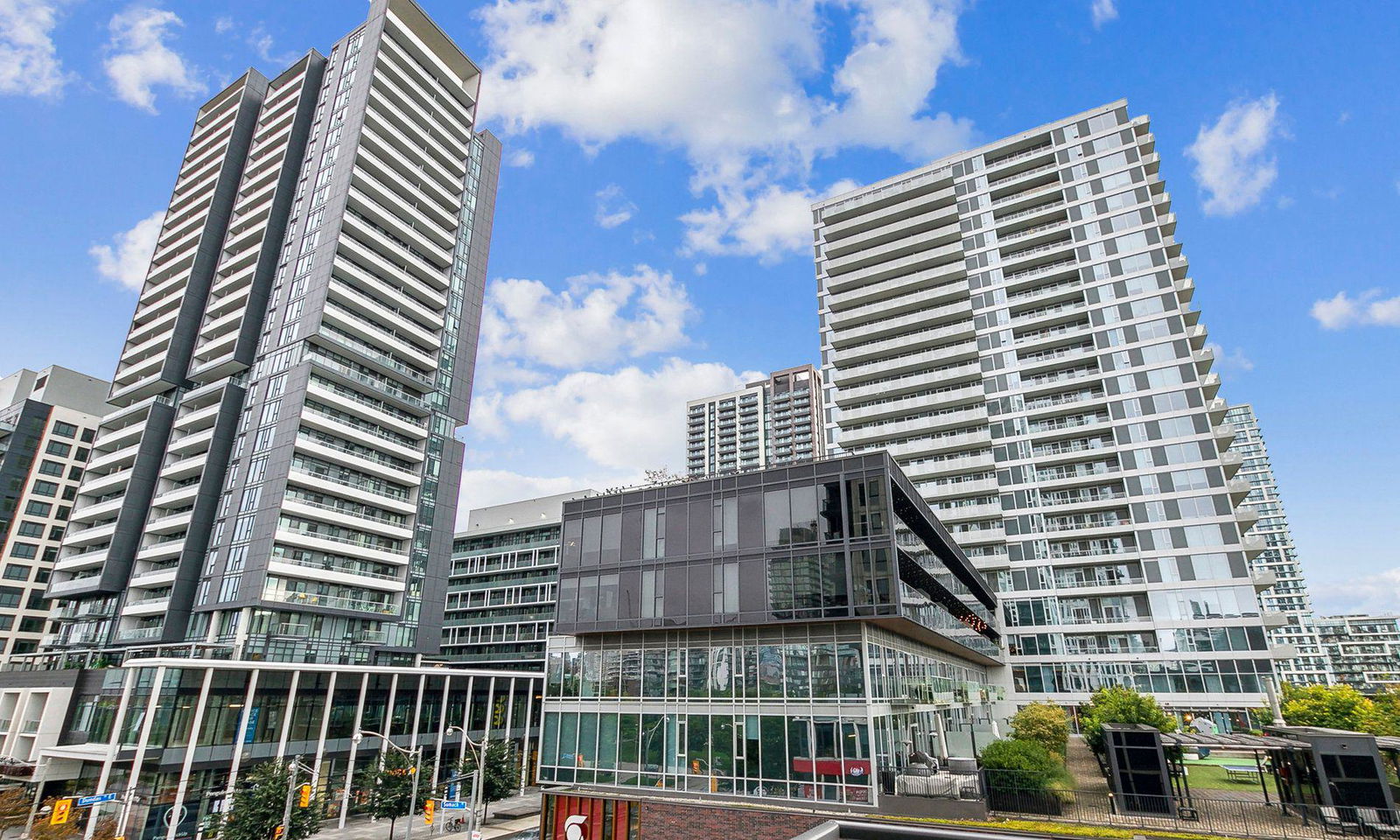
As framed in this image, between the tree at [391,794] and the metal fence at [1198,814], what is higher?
the metal fence at [1198,814]

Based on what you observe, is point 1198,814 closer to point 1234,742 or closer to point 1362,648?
point 1234,742

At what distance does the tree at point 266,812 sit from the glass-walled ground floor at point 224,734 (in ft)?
3.73

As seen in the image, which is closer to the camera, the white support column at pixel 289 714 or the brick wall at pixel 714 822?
the brick wall at pixel 714 822

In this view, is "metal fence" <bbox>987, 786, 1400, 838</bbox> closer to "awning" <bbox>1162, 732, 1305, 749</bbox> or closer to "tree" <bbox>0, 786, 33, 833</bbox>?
"awning" <bbox>1162, 732, 1305, 749</bbox>

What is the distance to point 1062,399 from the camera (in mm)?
81875

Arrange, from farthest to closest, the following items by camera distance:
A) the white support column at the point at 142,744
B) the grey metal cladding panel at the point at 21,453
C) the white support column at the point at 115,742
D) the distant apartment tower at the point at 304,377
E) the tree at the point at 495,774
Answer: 1. the grey metal cladding panel at the point at 21,453
2. the distant apartment tower at the point at 304,377
3. the tree at the point at 495,774
4. the white support column at the point at 115,742
5. the white support column at the point at 142,744

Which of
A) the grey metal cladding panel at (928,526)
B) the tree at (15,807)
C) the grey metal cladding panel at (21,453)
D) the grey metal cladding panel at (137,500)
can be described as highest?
the grey metal cladding panel at (21,453)

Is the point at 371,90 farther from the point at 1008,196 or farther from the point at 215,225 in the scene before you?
the point at 1008,196

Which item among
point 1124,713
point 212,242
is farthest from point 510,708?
point 212,242

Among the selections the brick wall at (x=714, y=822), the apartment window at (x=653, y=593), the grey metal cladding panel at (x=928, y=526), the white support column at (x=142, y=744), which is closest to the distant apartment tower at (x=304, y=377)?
the white support column at (x=142, y=744)

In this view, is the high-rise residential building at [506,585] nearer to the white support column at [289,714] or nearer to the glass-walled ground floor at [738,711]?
the white support column at [289,714]

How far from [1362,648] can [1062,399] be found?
177340 mm

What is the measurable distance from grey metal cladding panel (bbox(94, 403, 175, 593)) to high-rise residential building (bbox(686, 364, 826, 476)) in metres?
123

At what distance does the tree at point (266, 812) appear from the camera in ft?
122
